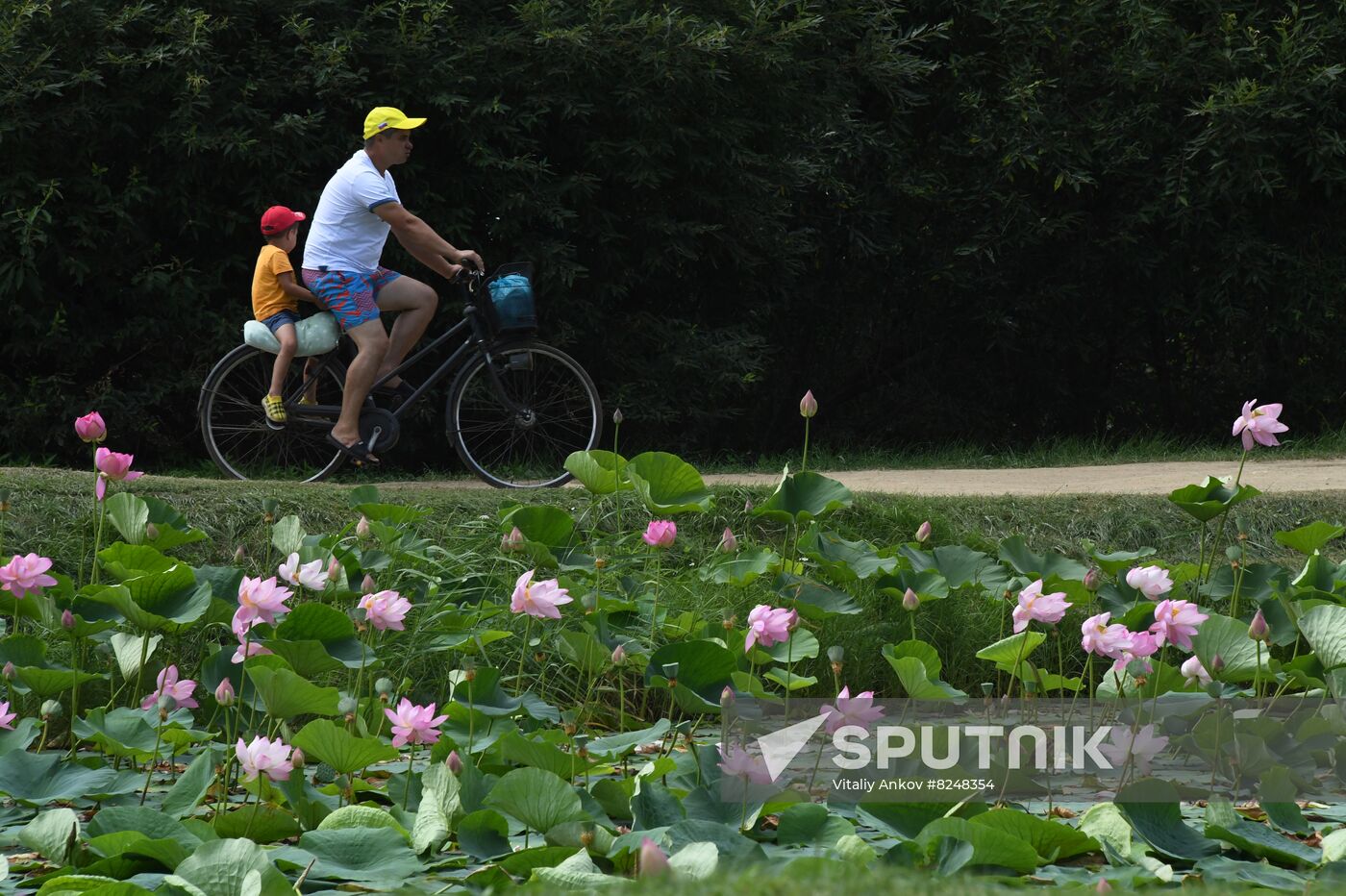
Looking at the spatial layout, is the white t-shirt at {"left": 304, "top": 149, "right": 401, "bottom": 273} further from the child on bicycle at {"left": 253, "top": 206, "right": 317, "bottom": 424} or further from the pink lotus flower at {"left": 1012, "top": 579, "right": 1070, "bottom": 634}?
the pink lotus flower at {"left": 1012, "top": 579, "right": 1070, "bottom": 634}

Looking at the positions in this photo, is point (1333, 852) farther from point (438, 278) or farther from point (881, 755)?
point (438, 278)

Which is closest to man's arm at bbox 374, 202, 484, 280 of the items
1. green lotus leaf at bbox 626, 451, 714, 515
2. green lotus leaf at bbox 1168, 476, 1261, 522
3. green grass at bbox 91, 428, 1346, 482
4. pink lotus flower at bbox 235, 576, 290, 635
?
green grass at bbox 91, 428, 1346, 482

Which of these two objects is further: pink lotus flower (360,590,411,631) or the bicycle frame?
the bicycle frame

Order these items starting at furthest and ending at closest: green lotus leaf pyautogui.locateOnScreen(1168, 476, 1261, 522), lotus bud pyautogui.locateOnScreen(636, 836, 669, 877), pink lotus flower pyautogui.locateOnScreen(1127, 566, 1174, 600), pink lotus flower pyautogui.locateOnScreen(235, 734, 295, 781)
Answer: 1. green lotus leaf pyautogui.locateOnScreen(1168, 476, 1261, 522)
2. pink lotus flower pyautogui.locateOnScreen(1127, 566, 1174, 600)
3. pink lotus flower pyautogui.locateOnScreen(235, 734, 295, 781)
4. lotus bud pyautogui.locateOnScreen(636, 836, 669, 877)

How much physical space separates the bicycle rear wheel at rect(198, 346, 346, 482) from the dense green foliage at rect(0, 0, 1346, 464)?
2.69 ft

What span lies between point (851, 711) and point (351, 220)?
4.29m

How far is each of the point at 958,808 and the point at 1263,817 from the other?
0.69m

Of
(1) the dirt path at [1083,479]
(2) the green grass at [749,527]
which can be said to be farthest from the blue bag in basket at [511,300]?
(1) the dirt path at [1083,479]

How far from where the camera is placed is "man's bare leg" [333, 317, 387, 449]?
620cm

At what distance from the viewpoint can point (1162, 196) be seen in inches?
414

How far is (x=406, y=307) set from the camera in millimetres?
6355

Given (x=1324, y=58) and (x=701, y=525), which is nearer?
(x=701, y=525)

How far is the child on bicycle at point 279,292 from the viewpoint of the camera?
6.31 metres

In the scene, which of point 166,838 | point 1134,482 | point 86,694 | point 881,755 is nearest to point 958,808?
point 881,755
